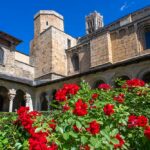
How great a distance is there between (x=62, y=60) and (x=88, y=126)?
25.2 metres

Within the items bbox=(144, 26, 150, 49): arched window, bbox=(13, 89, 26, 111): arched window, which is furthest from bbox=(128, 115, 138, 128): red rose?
bbox=(144, 26, 150, 49): arched window

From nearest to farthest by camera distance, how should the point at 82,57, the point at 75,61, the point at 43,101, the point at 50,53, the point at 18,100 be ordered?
the point at 43,101, the point at 18,100, the point at 82,57, the point at 50,53, the point at 75,61

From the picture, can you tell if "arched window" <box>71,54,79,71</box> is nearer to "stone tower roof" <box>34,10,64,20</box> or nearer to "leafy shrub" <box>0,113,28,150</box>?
"stone tower roof" <box>34,10,64,20</box>

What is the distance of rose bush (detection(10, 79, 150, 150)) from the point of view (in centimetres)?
254

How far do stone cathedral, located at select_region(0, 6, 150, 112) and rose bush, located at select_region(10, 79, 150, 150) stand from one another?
9786 mm

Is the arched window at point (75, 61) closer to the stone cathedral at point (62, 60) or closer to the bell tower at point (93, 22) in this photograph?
the stone cathedral at point (62, 60)

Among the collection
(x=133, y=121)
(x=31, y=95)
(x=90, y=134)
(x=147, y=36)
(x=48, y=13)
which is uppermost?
(x=48, y=13)

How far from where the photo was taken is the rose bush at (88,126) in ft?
8.32

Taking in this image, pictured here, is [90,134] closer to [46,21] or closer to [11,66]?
[11,66]

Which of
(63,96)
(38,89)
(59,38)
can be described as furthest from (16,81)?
(63,96)

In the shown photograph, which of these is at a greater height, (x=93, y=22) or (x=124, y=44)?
(x=93, y=22)

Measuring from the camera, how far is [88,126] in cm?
263

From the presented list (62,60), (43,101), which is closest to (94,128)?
(43,101)

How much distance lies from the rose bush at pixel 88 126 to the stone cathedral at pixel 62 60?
979 cm
